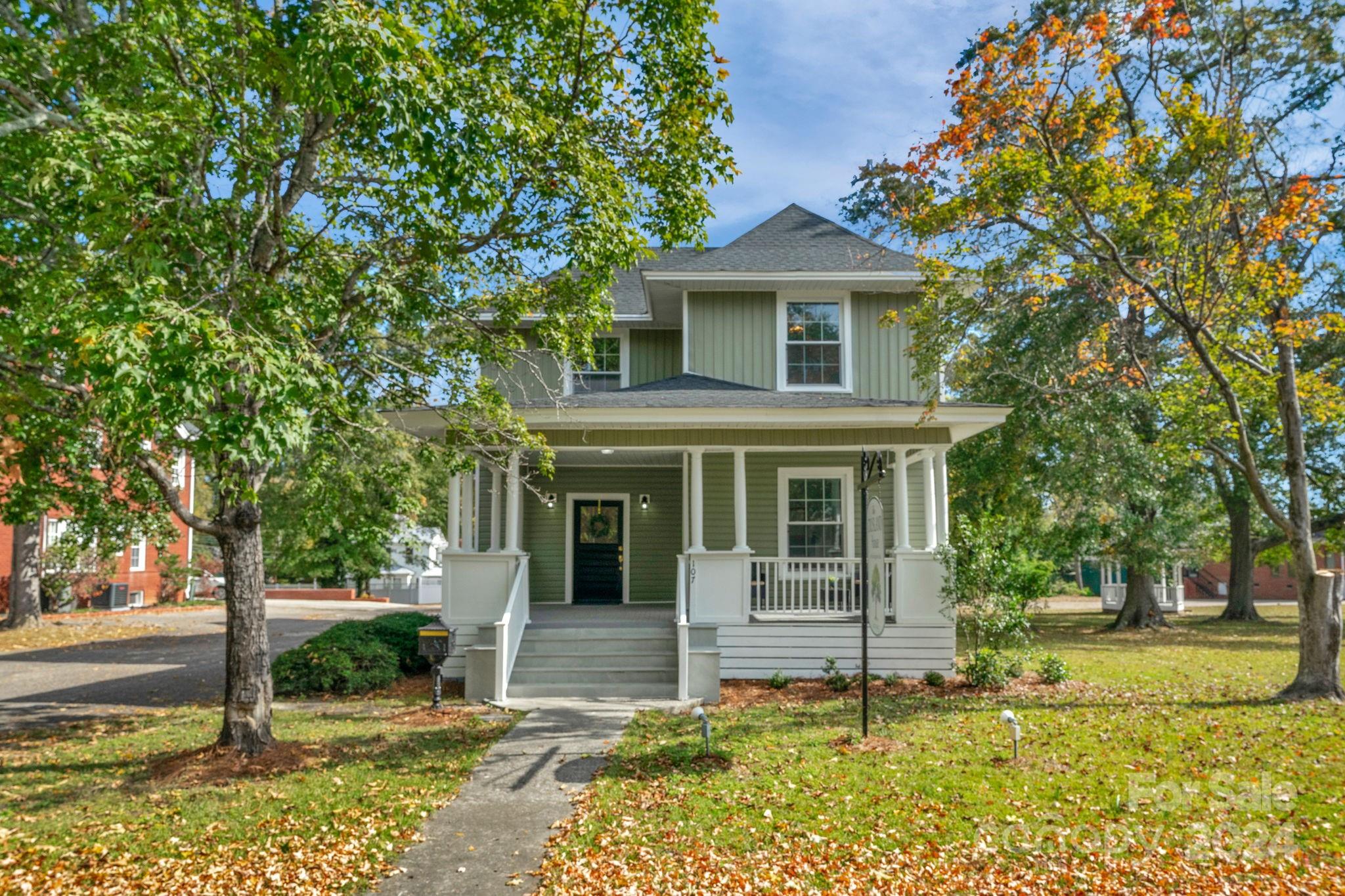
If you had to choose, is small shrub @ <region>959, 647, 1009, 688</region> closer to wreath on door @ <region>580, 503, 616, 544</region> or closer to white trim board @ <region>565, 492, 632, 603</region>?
white trim board @ <region>565, 492, 632, 603</region>

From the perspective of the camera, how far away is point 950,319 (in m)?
11.4

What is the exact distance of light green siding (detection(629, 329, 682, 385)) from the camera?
1552cm

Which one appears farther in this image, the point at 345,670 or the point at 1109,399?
the point at 1109,399

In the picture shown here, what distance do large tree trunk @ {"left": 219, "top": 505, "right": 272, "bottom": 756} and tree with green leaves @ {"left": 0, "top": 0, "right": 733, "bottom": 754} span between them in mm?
21

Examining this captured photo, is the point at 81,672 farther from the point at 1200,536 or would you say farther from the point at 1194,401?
the point at 1200,536

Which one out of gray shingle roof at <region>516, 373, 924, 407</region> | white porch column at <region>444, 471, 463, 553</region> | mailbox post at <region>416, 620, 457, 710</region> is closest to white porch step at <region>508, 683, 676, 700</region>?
mailbox post at <region>416, 620, 457, 710</region>

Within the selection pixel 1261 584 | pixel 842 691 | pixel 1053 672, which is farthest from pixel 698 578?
pixel 1261 584

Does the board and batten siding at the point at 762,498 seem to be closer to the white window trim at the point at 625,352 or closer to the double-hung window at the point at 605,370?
the white window trim at the point at 625,352

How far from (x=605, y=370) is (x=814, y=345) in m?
3.89

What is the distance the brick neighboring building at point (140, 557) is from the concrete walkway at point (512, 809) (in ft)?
63.2

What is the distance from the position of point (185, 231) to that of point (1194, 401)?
41.3 ft

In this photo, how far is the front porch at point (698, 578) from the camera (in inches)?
425

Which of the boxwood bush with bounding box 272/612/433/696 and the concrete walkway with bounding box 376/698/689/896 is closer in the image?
the concrete walkway with bounding box 376/698/689/896

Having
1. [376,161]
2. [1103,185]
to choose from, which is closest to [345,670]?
[376,161]
